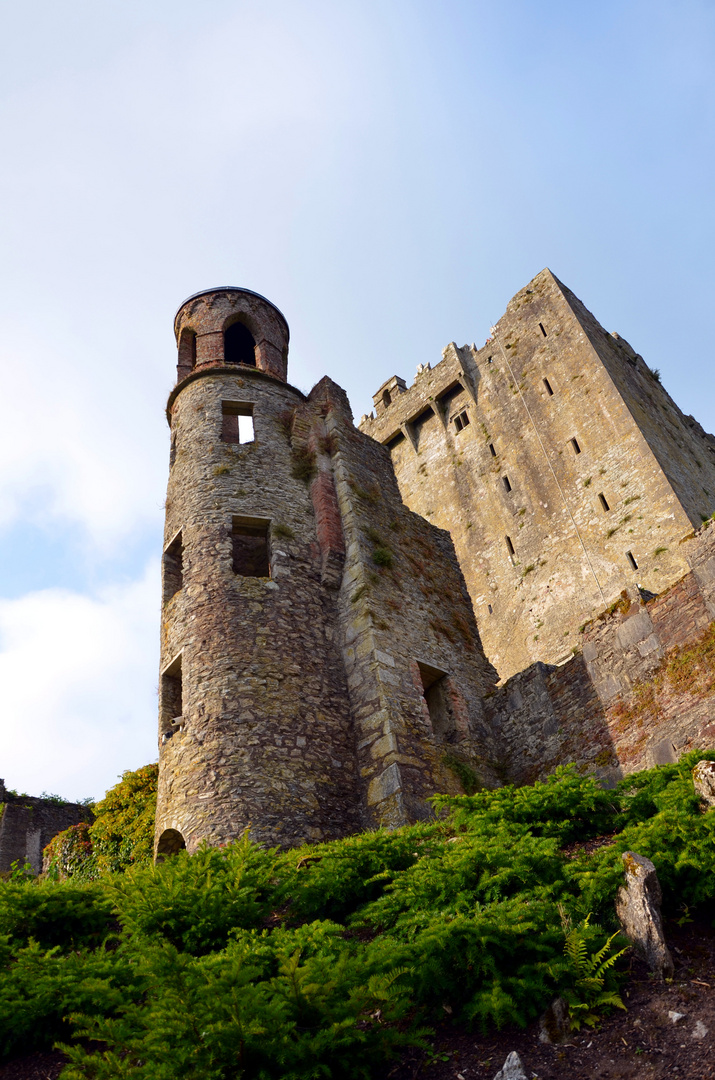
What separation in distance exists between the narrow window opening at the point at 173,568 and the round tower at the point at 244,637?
2 centimetres

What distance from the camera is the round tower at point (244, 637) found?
966 centimetres

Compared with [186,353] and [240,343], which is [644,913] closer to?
[186,353]

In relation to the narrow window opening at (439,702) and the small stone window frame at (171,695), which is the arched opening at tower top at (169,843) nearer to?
the small stone window frame at (171,695)

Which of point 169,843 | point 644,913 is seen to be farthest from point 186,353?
point 644,913

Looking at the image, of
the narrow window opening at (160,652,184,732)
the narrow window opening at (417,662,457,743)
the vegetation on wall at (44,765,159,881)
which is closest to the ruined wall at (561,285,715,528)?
the narrow window opening at (417,662,457,743)

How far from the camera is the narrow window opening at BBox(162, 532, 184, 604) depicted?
12.9 m

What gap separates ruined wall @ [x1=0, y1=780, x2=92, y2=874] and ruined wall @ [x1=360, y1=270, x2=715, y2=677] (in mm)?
12722

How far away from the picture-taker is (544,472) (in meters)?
25.2

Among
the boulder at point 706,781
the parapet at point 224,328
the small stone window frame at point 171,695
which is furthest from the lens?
the parapet at point 224,328

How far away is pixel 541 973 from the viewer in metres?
4.40

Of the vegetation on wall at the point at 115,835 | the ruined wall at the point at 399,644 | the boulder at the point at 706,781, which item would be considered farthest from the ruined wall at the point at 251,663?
the boulder at the point at 706,781

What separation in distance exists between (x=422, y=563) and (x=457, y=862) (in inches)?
339

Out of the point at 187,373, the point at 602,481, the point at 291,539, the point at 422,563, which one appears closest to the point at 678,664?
the point at 422,563

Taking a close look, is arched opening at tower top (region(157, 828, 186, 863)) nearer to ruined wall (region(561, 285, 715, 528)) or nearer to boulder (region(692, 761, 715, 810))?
boulder (region(692, 761, 715, 810))
